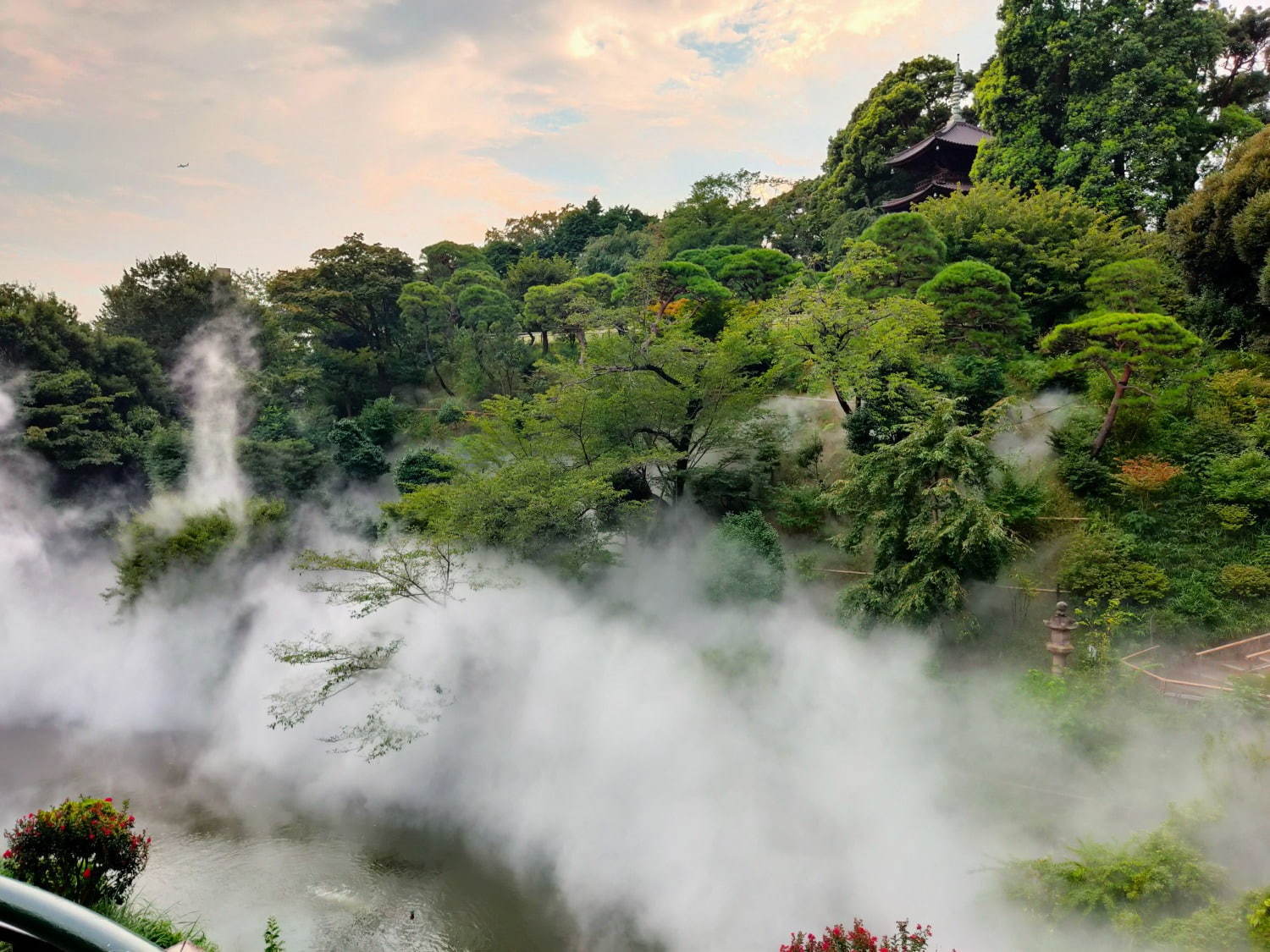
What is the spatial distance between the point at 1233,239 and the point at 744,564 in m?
13.1

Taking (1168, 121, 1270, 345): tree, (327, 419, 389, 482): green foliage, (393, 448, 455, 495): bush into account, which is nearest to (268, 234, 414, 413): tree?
(327, 419, 389, 482): green foliage

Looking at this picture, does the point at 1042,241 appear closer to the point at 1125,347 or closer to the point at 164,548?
the point at 1125,347

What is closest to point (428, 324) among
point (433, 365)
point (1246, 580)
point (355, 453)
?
point (433, 365)

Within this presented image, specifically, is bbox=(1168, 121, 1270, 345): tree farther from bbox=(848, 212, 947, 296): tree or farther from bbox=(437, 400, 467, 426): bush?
bbox=(437, 400, 467, 426): bush

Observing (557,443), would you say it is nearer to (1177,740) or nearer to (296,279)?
(1177,740)

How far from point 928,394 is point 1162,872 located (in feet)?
30.5

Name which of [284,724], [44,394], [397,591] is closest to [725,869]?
[397,591]

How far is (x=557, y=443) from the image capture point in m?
16.4

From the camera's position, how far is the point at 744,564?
1446 centimetres

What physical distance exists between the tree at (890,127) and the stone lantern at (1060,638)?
75.8 feet

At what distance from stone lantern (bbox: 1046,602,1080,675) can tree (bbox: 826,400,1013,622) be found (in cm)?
120

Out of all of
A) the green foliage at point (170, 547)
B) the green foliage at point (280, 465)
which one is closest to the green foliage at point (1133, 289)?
the green foliage at point (170, 547)

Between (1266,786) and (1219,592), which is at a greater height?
(1219,592)

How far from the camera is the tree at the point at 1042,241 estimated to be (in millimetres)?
18688
